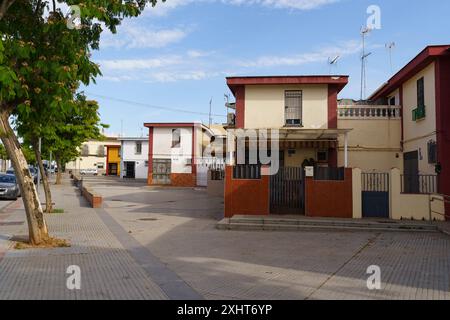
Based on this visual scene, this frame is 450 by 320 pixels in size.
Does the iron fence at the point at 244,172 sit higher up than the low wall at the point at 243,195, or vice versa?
the iron fence at the point at 244,172

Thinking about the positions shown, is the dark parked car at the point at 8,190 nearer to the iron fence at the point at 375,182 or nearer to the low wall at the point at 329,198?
the low wall at the point at 329,198

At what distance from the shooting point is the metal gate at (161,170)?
1667 inches

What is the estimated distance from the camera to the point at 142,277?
23.6 feet

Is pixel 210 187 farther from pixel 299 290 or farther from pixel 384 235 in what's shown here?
pixel 299 290

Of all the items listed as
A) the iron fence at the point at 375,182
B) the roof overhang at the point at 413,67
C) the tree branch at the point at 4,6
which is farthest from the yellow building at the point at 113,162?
the tree branch at the point at 4,6

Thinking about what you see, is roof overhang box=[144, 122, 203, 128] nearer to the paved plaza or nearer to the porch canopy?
the porch canopy

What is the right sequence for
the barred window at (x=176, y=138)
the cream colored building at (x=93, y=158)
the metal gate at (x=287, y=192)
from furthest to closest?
the cream colored building at (x=93, y=158) < the barred window at (x=176, y=138) < the metal gate at (x=287, y=192)

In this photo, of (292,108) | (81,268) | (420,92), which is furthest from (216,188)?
(81,268)

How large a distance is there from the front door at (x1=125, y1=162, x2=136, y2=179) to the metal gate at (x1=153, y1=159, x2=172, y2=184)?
1108 cm

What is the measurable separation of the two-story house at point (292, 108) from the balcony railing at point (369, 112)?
0.48m

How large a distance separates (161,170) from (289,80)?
2643cm

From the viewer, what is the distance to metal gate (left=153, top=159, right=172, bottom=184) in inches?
1667
